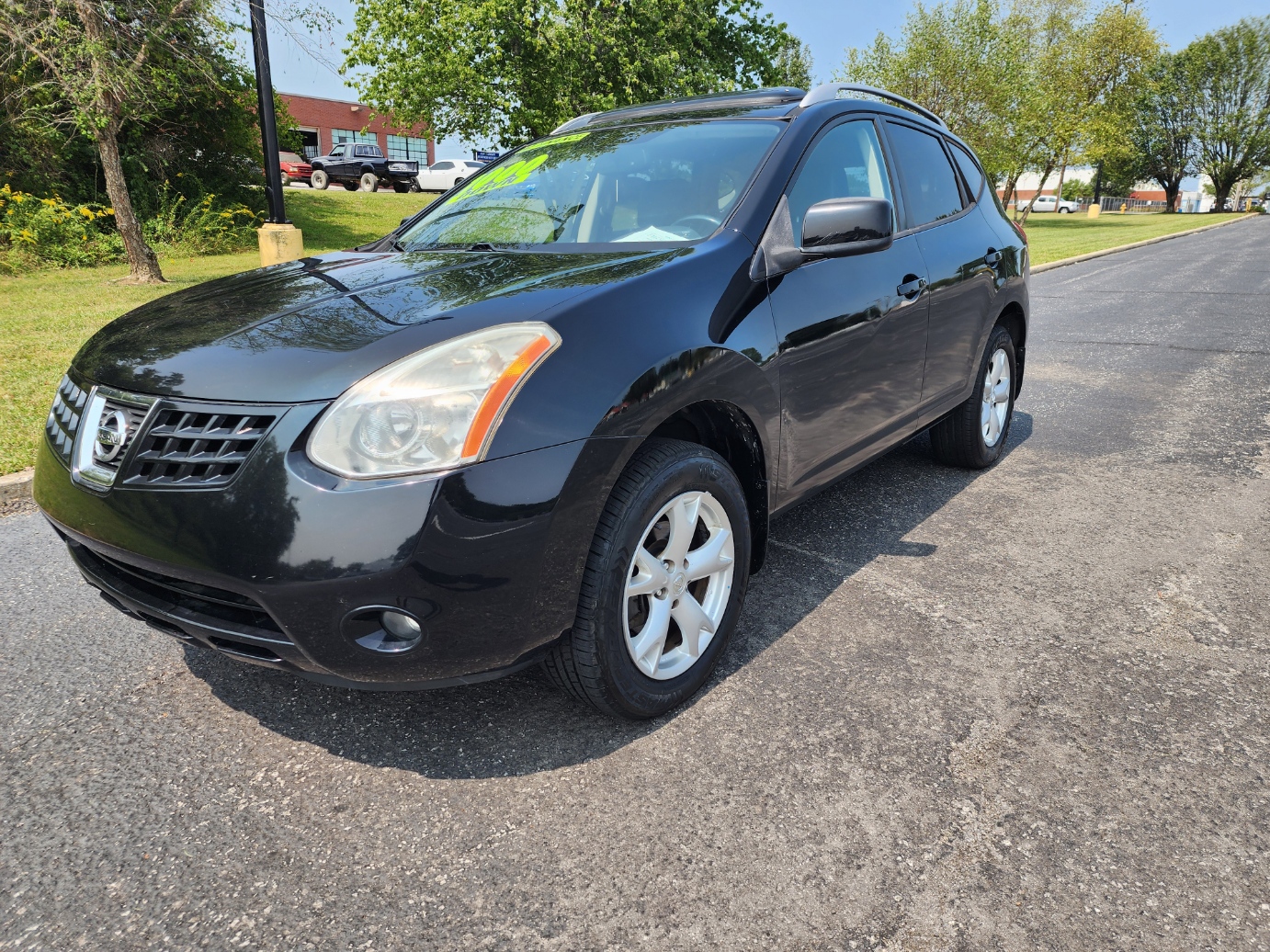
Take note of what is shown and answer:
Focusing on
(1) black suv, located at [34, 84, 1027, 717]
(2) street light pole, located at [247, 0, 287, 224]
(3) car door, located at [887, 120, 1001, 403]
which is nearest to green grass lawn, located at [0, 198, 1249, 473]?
(2) street light pole, located at [247, 0, 287, 224]

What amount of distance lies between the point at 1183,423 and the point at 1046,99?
128ft

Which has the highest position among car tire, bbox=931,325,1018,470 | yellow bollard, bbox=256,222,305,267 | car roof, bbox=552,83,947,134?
car roof, bbox=552,83,947,134

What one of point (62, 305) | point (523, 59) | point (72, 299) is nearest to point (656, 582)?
point (62, 305)

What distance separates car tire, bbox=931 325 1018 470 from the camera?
453 centimetres

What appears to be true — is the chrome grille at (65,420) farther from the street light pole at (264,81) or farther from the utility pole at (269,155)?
the street light pole at (264,81)

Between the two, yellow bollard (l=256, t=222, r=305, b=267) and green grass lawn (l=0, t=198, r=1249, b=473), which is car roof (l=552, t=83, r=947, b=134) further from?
yellow bollard (l=256, t=222, r=305, b=267)

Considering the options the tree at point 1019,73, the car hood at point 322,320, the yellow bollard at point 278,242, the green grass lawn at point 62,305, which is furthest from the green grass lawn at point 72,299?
the tree at point 1019,73

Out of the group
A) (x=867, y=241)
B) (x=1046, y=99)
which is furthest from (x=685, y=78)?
(x=1046, y=99)

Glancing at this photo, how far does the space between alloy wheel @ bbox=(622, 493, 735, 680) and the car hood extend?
0.67 metres

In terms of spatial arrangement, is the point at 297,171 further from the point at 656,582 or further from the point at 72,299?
the point at 656,582

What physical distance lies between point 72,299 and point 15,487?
25.3ft

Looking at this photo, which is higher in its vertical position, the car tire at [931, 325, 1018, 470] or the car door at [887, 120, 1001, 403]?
the car door at [887, 120, 1001, 403]

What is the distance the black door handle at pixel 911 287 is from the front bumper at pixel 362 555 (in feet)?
5.85

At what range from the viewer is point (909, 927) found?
1.80 metres
